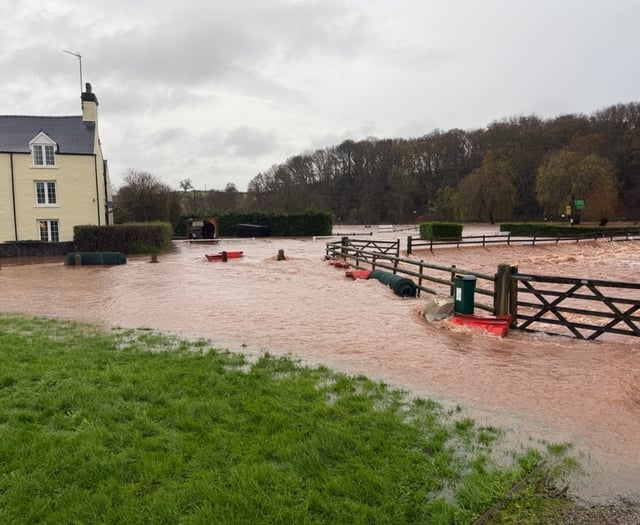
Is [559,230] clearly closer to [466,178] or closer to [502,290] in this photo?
[466,178]

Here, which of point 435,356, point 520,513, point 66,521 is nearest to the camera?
point 66,521

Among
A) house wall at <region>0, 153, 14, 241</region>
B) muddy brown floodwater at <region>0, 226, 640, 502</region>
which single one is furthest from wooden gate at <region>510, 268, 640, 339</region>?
house wall at <region>0, 153, 14, 241</region>

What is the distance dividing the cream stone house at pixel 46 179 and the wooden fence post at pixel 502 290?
32.0 meters

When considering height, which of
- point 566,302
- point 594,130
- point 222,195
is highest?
point 594,130

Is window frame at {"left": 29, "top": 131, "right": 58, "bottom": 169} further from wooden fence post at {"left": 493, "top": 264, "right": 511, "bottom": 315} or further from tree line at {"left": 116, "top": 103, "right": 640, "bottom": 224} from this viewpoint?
wooden fence post at {"left": 493, "top": 264, "right": 511, "bottom": 315}

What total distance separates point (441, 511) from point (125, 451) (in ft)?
8.78

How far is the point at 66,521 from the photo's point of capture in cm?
328

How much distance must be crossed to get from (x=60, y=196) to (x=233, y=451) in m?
35.2

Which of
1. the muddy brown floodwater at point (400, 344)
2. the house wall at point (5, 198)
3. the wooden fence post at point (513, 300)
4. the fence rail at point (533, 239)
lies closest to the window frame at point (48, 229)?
the house wall at point (5, 198)

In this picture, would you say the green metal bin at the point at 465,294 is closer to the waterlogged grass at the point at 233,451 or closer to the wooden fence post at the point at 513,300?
the wooden fence post at the point at 513,300

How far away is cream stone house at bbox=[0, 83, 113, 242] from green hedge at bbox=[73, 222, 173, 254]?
4338mm

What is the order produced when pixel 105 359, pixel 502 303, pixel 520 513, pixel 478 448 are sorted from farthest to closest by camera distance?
1. pixel 502 303
2. pixel 105 359
3. pixel 478 448
4. pixel 520 513

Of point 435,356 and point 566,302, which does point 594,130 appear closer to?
point 566,302

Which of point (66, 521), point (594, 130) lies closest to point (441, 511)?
point (66, 521)
